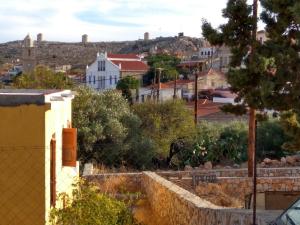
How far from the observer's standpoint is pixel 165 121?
33688mm

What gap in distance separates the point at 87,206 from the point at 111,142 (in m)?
17.6

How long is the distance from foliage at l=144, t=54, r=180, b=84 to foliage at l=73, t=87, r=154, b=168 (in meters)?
40.1

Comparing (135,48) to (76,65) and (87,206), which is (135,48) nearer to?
(76,65)

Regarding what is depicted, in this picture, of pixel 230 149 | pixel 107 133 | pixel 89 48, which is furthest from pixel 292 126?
pixel 89 48

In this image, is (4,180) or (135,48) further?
(135,48)

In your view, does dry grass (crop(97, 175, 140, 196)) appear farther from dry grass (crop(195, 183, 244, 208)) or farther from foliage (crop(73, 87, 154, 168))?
foliage (crop(73, 87, 154, 168))

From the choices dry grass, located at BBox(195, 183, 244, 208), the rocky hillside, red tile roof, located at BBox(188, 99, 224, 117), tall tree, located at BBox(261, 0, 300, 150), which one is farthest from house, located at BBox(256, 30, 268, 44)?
the rocky hillside

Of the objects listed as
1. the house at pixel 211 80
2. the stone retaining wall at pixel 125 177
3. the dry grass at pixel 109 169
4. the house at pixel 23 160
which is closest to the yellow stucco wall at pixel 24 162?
the house at pixel 23 160

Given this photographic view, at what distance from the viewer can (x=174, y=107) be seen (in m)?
33.7

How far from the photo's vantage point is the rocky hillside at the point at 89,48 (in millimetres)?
123931

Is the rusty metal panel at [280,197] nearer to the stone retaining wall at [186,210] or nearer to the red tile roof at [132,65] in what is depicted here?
the stone retaining wall at [186,210]

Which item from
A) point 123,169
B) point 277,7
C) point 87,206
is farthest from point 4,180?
point 123,169

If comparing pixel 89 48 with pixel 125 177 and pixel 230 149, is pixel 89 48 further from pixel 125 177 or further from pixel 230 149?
pixel 125 177

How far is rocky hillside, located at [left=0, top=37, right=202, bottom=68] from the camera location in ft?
407
